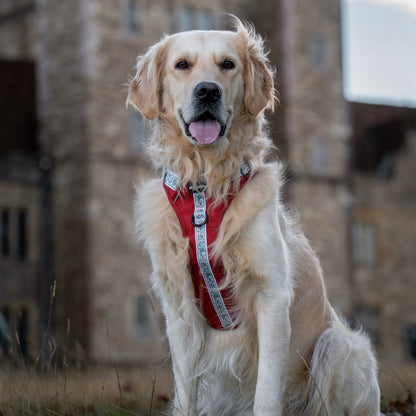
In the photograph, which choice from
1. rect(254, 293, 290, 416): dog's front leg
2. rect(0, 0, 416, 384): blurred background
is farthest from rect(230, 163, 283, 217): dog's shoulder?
rect(0, 0, 416, 384): blurred background

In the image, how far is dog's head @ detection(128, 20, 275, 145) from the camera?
470cm

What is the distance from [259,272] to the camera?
4531 mm

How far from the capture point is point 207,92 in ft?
15.3

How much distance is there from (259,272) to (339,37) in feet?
86.0

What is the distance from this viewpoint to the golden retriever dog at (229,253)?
4.57 m

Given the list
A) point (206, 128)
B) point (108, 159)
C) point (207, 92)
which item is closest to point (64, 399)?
point (206, 128)

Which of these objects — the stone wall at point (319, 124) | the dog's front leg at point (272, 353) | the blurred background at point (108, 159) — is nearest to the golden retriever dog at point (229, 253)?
the dog's front leg at point (272, 353)

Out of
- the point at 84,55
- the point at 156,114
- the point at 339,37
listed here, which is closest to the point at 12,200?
the point at 84,55

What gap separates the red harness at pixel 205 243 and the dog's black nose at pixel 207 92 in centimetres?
41

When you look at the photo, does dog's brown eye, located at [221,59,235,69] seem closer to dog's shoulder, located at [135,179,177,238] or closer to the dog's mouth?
the dog's mouth

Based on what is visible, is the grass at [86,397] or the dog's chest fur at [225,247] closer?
the dog's chest fur at [225,247]

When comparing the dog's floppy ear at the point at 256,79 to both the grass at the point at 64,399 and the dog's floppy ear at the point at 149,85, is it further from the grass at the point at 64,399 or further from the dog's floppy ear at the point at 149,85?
the grass at the point at 64,399

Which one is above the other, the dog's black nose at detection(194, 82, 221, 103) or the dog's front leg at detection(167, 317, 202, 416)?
the dog's black nose at detection(194, 82, 221, 103)

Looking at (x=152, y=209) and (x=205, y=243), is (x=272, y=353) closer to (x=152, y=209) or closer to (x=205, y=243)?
(x=205, y=243)
